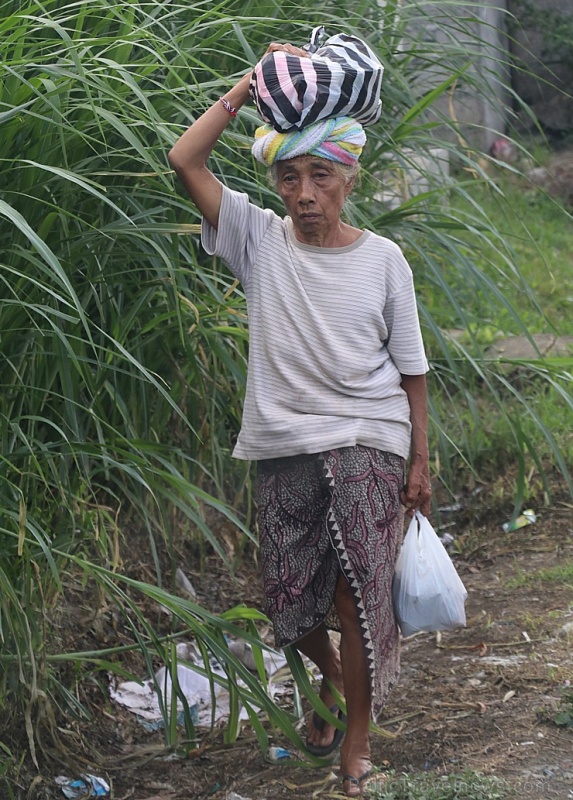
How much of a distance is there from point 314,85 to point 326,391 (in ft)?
2.04

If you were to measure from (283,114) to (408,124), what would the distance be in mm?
1084

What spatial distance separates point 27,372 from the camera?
2.70m

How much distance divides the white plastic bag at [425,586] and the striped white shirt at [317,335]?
21 centimetres

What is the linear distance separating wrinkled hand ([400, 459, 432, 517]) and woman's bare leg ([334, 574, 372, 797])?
8.8 inches

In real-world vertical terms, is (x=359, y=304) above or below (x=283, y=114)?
below

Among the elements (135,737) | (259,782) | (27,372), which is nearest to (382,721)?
(259,782)

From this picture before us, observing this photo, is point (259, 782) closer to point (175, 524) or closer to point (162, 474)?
point (162, 474)

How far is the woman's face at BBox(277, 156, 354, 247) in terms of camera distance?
250cm

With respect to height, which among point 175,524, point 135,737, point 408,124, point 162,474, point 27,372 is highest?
point 408,124

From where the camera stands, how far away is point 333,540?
2.59m

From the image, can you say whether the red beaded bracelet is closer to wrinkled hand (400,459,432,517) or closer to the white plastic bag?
wrinkled hand (400,459,432,517)

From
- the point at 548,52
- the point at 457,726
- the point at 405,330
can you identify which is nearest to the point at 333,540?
the point at 405,330

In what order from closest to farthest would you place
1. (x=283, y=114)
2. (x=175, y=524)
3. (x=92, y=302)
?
(x=283, y=114) < (x=92, y=302) < (x=175, y=524)

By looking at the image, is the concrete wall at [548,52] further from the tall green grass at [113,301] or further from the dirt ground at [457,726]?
the dirt ground at [457,726]
